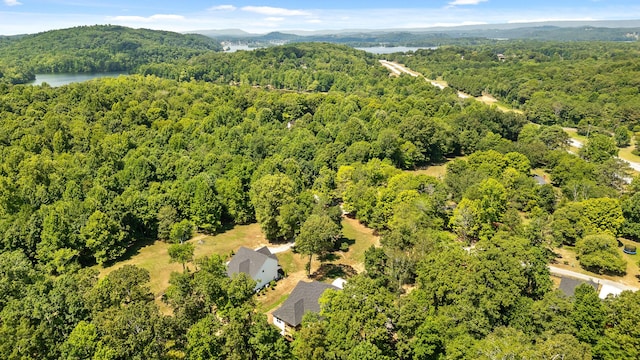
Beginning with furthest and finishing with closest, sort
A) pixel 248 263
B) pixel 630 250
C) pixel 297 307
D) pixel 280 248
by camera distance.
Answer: pixel 280 248 → pixel 630 250 → pixel 248 263 → pixel 297 307

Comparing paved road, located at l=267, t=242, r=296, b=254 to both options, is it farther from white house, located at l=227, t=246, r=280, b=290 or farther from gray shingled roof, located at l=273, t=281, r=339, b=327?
gray shingled roof, located at l=273, t=281, r=339, b=327

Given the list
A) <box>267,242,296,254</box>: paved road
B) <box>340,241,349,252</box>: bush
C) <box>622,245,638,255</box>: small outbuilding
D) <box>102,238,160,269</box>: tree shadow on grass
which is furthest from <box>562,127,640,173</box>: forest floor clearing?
<box>102,238,160,269</box>: tree shadow on grass

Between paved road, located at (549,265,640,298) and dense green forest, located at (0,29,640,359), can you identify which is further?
paved road, located at (549,265,640,298)

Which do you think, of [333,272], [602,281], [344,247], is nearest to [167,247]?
[333,272]

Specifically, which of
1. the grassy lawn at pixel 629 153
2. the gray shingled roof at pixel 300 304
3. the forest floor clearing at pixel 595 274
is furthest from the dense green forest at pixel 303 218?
the grassy lawn at pixel 629 153

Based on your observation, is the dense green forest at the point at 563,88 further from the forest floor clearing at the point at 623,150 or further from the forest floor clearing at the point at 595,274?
the forest floor clearing at the point at 595,274

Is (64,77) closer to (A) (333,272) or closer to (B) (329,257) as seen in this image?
(B) (329,257)
